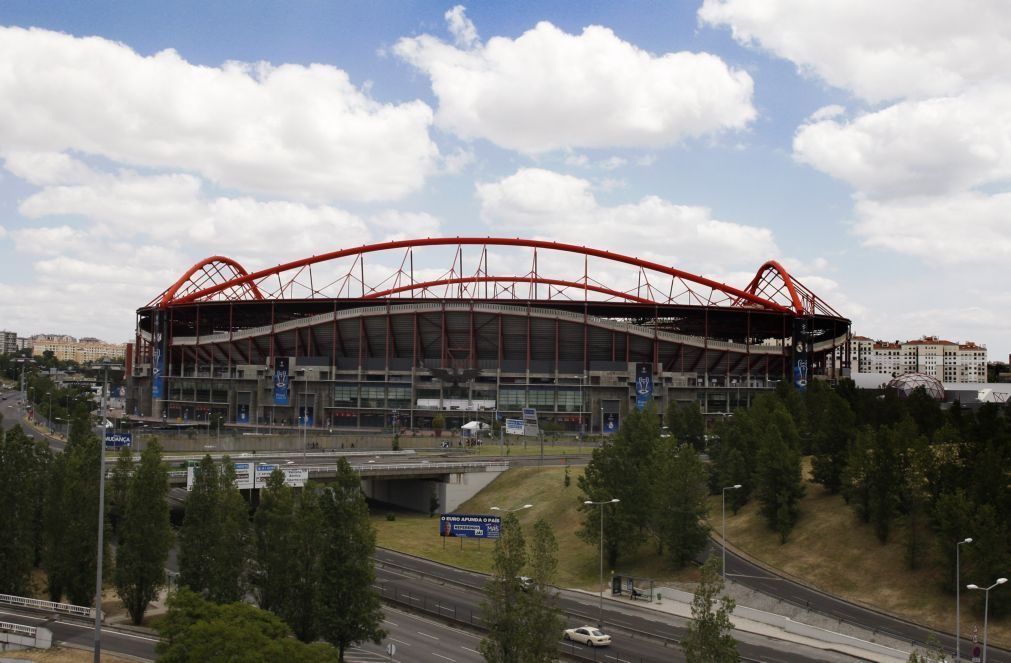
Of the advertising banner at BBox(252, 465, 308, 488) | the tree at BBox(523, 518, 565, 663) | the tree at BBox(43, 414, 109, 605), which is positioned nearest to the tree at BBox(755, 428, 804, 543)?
the tree at BBox(523, 518, 565, 663)

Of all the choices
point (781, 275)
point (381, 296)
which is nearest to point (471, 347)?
point (381, 296)

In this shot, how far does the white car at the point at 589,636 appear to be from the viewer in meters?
50.9

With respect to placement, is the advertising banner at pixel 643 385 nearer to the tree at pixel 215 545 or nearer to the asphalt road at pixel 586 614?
the asphalt road at pixel 586 614

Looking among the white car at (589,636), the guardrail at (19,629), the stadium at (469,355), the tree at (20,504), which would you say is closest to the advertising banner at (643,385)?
the stadium at (469,355)

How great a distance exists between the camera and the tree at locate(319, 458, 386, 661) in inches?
1784

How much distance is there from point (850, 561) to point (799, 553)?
4.31 meters

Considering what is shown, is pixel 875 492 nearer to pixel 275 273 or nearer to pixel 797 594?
pixel 797 594

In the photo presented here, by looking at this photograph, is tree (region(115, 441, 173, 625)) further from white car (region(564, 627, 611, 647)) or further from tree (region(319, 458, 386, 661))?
white car (region(564, 627, 611, 647))

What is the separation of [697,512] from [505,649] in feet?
105

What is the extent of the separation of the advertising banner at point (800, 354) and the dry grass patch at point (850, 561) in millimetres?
84485

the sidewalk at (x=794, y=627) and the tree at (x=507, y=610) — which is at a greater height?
the tree at (x=507, y=610)

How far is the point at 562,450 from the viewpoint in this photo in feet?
393

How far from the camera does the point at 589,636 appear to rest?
168 ft

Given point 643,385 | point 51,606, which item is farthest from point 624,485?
point 643,385
